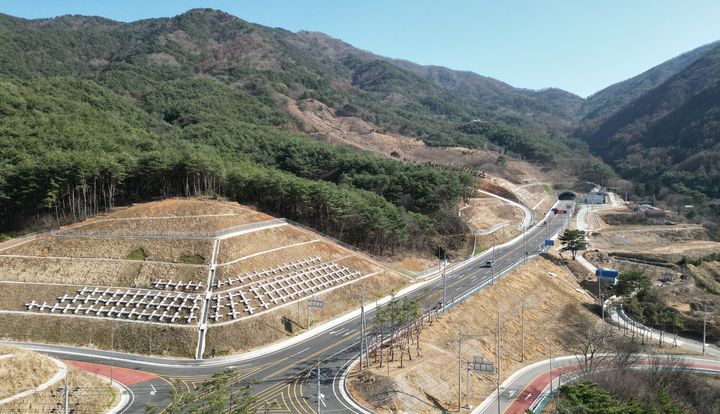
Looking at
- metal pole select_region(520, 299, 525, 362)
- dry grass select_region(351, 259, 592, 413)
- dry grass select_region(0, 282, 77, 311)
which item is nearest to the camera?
dry grass select_region(351, 259, 592, 413)

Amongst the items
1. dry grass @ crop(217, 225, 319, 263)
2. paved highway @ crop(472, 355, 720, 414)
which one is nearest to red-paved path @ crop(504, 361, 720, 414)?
paved highway @ crop(472, 355, 720, 414)

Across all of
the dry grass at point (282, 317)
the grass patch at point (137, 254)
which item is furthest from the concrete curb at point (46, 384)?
the grass patch at point (137, 254)

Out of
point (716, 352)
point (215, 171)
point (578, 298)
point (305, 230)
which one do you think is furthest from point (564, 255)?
point (215, 171)

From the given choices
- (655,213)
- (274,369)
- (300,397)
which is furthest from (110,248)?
(655,213)

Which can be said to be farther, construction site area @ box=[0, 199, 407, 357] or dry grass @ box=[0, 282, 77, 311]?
dry grass @ box=[0, 282, 77, 311]

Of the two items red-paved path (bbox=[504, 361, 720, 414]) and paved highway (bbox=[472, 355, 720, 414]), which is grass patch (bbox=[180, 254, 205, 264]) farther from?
red-paved path (bbox=[504, 361, 720, 414])

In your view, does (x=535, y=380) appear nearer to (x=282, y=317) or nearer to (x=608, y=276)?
(x=282, y=317)
